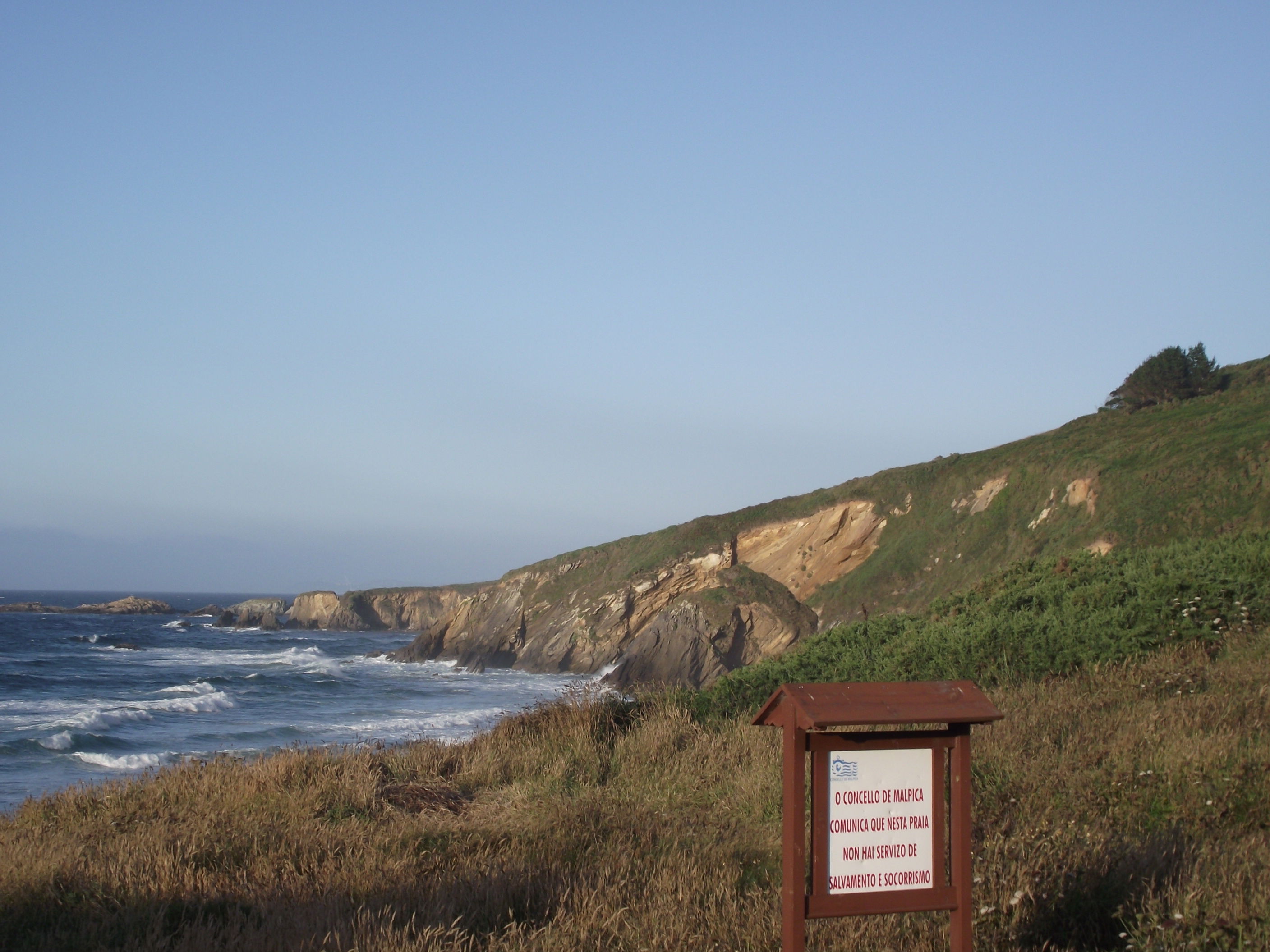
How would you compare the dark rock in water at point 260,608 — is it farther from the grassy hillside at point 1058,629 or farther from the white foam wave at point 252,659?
the grassy hillside at point 1058,629

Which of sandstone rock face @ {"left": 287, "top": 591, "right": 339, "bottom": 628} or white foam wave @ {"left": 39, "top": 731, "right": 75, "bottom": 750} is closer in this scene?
white foam wave @ {"left": 39, "top": 731, "right": 75, "bottom": 750}

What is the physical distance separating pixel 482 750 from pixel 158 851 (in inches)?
168

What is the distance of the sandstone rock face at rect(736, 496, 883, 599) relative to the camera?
136ft

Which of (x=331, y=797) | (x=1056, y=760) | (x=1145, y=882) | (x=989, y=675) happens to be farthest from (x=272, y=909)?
(x=989, y=675)

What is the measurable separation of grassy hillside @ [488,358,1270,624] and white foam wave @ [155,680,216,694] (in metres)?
18.4

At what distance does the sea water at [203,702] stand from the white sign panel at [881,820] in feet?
21.8

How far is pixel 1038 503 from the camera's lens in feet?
115

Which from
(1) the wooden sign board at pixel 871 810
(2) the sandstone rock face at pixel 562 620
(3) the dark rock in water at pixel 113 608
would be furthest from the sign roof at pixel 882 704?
(3) the dark rock in water at pixel 113 608

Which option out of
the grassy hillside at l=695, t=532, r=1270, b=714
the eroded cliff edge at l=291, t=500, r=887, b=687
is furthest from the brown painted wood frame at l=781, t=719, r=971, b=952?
the eroded cliff edge at l=291, t=500, r=887, b=687

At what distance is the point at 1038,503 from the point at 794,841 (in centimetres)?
3453

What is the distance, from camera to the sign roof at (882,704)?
3.73 metres

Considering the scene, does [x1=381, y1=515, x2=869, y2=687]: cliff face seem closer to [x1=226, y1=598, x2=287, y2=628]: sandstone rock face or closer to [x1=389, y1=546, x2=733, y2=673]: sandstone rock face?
[x1=389, y1=546, x2=733, y2=673]: sandstone rock face

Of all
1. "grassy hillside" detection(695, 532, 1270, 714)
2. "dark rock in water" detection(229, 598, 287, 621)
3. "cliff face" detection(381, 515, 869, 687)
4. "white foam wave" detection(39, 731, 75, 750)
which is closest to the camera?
"grassy hillside" detection(695, 532, 1270, 714)

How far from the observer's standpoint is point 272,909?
486cm
